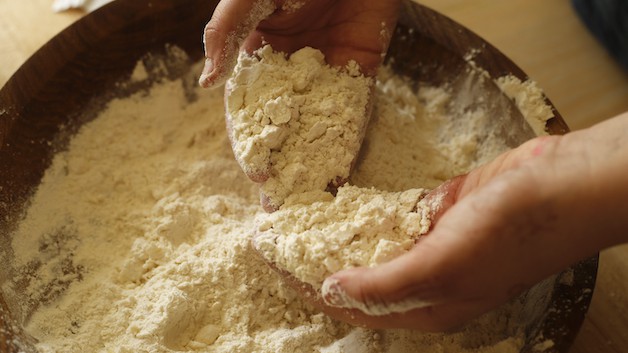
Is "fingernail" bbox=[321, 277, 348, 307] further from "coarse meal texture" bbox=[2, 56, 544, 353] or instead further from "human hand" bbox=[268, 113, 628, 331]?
"coarse meal texture" bbox=[2, 56, 544, 353]

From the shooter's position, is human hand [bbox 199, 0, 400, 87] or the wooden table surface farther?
the wooden table surface

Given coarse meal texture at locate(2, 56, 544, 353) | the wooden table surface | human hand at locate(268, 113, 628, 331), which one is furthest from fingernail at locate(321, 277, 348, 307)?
the wooden table surface

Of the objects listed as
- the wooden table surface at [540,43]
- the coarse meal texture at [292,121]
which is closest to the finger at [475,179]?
the coarse meal texture at [292,121]

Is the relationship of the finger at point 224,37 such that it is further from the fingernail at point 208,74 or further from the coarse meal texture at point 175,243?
the coarse meal texture at point 175,243

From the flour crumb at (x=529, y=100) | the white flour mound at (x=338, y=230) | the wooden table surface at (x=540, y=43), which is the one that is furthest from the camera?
the wooden table surface at (x=540, y=43)

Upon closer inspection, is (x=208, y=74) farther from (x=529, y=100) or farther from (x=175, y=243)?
(x=529, y=100)

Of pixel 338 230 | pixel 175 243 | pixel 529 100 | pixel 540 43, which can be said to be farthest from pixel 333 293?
pixel 540 43
